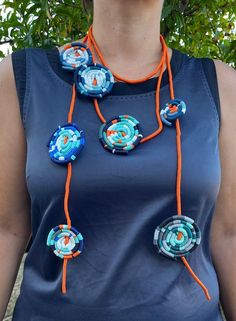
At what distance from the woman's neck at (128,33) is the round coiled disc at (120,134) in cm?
18

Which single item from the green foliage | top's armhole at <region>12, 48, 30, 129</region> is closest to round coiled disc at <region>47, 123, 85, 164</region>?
top's armhole at <region>12, 48, 30, 129</region>

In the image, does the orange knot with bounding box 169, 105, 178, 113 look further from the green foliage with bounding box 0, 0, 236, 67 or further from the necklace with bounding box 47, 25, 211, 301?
the green foliage with bounding box 0, 0, 236, 67

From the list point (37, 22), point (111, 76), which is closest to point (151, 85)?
point (111, 76)

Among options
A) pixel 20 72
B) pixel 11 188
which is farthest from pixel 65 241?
pixel 20 72

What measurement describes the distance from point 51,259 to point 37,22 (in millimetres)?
1244

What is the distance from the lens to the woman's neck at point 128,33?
1.38m

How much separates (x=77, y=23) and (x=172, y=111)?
1265mm

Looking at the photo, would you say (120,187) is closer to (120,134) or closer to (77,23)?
(120,134)

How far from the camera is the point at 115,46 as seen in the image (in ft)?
4.64

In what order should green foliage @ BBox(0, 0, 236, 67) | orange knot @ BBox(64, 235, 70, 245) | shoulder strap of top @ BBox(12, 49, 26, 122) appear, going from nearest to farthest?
orange knot @ BBox(64, 235, 70, 245) → shoulder strap of top @ BBox(12, 49, 26, 122) → green foliage @ BBox(0, 0, 236, 67)

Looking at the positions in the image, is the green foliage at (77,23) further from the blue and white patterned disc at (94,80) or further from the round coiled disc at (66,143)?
the round coiled disc at (66,143)

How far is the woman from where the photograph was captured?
1.19 metres

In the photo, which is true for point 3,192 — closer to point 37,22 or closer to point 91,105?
point 91,105

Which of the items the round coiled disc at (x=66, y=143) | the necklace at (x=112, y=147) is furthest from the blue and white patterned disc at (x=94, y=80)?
the round coiled disc at (x=66, y=143)
